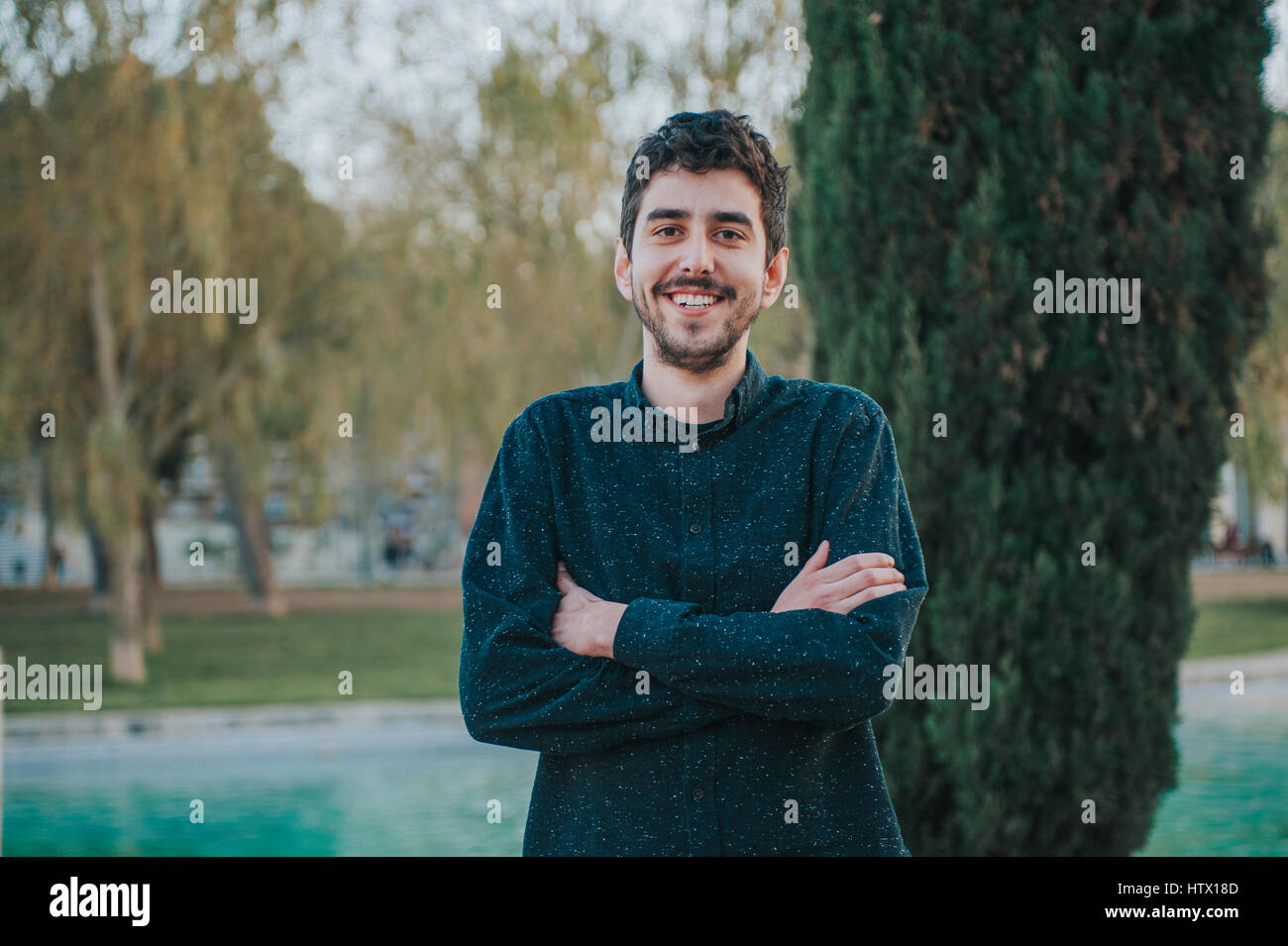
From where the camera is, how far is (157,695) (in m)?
11.8

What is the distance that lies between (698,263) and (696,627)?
0.55 m

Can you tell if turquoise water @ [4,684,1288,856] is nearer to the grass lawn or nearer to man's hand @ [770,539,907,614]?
the grass lawn

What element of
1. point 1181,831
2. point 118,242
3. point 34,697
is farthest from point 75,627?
point 1181,831

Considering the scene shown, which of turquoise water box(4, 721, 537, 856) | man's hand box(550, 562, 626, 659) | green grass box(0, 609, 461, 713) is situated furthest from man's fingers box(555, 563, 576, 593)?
green grass box(0, 609, 461, 713)

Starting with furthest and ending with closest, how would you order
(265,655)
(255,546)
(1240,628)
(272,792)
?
(255,546) < (1240,628) < (265,655) < (272,792)

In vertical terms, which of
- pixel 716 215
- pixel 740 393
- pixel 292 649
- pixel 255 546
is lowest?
pixel 292 649

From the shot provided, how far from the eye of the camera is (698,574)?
1882 mm

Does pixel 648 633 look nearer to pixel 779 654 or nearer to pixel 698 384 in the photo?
pixel 779 654

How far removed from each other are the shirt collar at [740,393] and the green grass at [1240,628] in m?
12.0

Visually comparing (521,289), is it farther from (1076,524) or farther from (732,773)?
(732,773)

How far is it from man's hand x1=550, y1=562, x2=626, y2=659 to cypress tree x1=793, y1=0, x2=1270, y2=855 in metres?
2.66

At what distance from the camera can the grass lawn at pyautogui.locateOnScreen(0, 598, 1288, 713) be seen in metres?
12.3

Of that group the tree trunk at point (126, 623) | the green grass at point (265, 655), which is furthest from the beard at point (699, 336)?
the tree trunk at point (126, 623)

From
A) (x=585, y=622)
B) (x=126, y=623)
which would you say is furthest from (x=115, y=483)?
(x=585, y=622)
